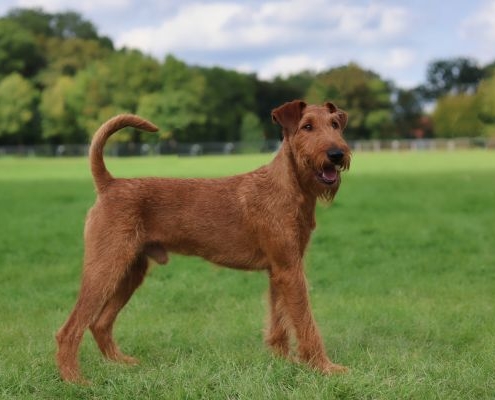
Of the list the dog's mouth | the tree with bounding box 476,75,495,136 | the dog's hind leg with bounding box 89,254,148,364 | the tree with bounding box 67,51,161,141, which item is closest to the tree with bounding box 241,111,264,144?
the tree with bounding box 67,51,161,141

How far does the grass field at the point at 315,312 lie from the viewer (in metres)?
3.92

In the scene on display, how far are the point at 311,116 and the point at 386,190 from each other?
12.7m

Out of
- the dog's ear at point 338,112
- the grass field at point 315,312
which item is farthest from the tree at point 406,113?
the dog's ear at point 338,112

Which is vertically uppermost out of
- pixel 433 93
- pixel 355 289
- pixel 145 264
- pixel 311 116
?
pixel 433 93

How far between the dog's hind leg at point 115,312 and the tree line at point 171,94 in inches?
500

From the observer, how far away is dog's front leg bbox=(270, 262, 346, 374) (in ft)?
14.1

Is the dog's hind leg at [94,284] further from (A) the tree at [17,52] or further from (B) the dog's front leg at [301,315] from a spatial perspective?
(A) the tree at [17,52]

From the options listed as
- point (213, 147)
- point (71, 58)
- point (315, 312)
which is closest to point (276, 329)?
point (315, 312)

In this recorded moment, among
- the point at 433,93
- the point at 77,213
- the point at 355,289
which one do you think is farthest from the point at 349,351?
the point at 433,93

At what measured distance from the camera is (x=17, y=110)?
6378 centimetres

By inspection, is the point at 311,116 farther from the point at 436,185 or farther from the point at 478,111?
the point at 478,111

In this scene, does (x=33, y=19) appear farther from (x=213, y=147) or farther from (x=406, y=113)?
(x=406, y=113)

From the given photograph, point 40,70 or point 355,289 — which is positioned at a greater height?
point 40,70

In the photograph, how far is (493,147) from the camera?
3900cm
